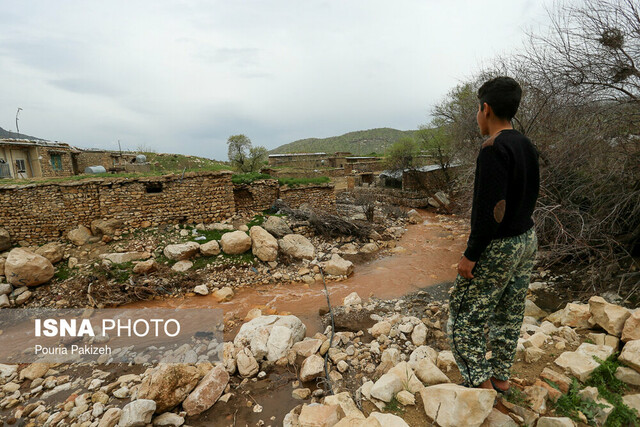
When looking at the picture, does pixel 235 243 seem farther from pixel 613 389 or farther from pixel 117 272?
pixel 613 389

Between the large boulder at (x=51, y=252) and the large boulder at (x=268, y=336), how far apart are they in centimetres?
617

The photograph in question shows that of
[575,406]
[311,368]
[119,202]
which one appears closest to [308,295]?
[311,368]

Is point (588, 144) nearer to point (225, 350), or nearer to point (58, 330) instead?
point (225, 350)

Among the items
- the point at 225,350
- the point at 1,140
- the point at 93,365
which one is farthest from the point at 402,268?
the point at 1,140

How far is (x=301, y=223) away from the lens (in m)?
9.74

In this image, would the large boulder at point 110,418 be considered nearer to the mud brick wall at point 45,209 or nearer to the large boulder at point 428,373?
the large boulder at point 428,373

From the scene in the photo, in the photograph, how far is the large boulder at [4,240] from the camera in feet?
23.9

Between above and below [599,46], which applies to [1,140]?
above

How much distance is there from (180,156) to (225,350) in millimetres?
19497

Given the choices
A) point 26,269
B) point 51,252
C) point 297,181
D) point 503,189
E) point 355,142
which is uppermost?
point 355,142

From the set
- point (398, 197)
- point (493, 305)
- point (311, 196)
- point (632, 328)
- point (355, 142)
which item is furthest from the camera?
point (355, 142)

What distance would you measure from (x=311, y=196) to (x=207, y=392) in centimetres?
868

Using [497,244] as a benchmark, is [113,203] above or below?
above

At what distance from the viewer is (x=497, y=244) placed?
1.90 metres
